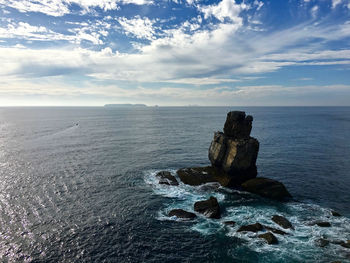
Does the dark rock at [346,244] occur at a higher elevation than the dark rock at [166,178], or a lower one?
lower

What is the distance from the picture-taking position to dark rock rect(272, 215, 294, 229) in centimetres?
2888

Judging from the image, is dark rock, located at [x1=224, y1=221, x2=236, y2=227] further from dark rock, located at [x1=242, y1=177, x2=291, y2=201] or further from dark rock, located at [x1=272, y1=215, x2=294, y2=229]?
dark rock, located at [x1=242, y1=177, x2=291, y2=201]

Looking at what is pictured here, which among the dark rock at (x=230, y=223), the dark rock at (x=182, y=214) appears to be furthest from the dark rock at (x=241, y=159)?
the dark rock at (x=182, y=214)

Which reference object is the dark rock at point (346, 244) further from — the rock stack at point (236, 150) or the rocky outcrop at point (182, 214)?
the rock stack at point (236, 150)

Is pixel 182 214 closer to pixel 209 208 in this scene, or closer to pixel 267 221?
pixel 209 208

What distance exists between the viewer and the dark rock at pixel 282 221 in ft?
94.8

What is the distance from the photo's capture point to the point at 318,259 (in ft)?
74.9

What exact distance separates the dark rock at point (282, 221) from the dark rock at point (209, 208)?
26.0 feet

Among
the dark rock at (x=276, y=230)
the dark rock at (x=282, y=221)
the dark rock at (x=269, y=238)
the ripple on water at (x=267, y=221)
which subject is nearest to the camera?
the ripple on water at (x=267, y=221)

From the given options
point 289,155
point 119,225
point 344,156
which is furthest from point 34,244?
point 344,156

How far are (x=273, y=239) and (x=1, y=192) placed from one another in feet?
146

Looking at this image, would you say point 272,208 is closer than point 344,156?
Yes

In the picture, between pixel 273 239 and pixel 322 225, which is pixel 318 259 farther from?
pixel 322 225

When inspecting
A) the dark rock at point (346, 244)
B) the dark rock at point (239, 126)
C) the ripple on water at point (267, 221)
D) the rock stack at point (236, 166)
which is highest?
the dark rock at point (239, 126)
